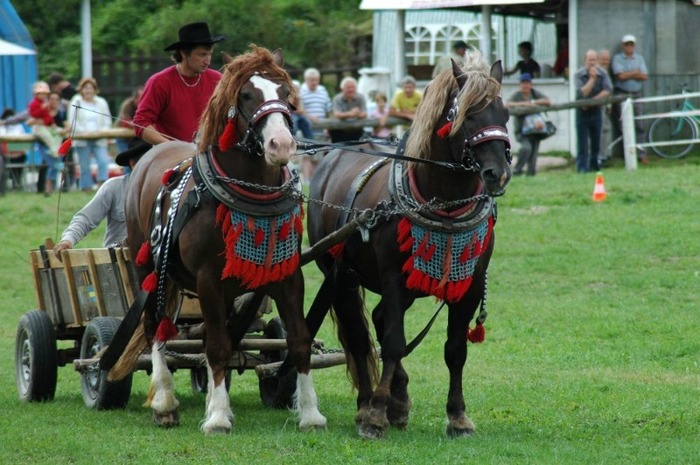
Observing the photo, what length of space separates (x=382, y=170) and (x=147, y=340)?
5.80ft

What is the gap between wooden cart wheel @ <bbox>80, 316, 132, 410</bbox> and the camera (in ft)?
27.5

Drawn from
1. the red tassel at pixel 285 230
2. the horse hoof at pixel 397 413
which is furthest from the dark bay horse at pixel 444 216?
the red tassel at pixel 285 230

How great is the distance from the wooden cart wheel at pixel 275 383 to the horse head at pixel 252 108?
169 cm

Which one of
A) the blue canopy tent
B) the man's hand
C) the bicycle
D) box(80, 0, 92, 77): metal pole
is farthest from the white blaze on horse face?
box(80, 0, 92, 77): metal pole

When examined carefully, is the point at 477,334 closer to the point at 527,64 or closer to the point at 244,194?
the point at 244,194

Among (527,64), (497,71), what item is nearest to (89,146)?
(527,64)

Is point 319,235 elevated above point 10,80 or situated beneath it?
situated beneath

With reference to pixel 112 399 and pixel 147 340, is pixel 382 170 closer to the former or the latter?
pixel 147 340

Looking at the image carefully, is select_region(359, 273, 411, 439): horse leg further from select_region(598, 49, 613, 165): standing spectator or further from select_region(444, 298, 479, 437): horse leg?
select_region(598, 49, 613, 165): standing spectator

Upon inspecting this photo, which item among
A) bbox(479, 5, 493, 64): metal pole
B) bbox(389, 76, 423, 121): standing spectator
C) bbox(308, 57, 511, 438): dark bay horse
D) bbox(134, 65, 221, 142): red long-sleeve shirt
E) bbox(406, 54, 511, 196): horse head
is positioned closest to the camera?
bbox(406, 54, 511, 196): horse head

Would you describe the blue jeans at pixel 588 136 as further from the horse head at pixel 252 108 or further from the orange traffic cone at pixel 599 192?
the horse head at pixel 252 108

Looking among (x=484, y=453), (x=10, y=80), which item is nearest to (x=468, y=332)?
(x=484, y=453)

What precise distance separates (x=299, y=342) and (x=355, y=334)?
70 cm

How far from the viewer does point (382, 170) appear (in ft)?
25.9
